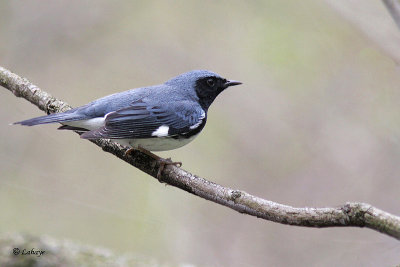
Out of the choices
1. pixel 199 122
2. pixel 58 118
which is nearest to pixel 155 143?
pixel 199 122

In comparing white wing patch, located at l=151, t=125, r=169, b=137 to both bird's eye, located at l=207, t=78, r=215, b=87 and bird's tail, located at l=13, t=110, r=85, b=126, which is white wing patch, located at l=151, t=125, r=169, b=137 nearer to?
bird's tail, located at l=13, t=110, r=85, b=126

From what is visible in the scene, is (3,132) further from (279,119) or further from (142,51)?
(279,119)

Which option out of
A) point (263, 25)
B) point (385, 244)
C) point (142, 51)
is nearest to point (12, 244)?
point (385, 244)

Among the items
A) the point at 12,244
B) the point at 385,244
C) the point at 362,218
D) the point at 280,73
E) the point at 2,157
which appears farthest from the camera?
the point at 280,73

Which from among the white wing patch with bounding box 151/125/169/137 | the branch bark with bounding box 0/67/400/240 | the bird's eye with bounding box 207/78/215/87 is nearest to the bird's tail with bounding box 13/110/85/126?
the branch bark with bounding box 0/67/400/240

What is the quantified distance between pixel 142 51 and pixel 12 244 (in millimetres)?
4695

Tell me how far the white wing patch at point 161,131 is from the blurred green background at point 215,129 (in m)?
2.21

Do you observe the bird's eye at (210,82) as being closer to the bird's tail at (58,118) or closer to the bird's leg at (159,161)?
the bird's leg at (159,161)

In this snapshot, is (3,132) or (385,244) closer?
(385,244)

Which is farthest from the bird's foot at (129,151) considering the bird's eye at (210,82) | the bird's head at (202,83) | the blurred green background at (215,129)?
the blurred green background at (215,129)

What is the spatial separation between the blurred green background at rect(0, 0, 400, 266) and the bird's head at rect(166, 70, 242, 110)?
1597mm

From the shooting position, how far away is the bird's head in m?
5.02

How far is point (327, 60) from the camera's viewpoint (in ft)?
21.8

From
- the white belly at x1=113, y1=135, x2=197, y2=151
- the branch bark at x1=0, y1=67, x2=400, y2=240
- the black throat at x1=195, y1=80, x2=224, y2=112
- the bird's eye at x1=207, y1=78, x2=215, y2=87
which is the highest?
the bird's eye at x1=207, y1=78, x2=215, y2=87
